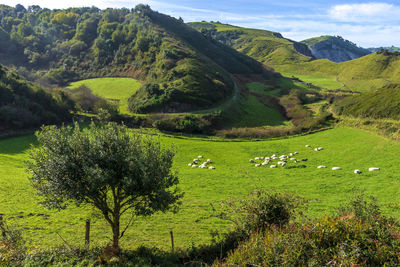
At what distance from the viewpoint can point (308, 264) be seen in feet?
39.8

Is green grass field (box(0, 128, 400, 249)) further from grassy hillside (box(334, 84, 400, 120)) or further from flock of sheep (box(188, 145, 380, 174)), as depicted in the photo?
grassy hillside (box(334, 84, 400, 120))

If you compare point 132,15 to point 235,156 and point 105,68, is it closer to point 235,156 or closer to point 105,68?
point 105,68

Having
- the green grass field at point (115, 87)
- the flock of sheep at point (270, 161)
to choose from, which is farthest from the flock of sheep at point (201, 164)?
the green grass field at point (115, 87)

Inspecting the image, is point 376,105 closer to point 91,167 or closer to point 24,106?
point 91,167

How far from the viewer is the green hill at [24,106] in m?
64.2

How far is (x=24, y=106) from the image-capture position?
70312mm

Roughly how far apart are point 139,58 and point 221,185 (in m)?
115

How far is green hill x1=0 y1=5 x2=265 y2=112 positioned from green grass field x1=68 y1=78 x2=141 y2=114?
519 cm

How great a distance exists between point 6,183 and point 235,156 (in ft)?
132

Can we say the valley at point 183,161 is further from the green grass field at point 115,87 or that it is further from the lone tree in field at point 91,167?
the green grass field at point 115,87

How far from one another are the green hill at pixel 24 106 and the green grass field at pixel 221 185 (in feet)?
33.5

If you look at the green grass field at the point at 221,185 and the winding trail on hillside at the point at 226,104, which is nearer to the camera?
the green grass field at the point at 221,185

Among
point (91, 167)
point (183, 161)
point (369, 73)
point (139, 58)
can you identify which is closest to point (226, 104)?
point (183, 161)

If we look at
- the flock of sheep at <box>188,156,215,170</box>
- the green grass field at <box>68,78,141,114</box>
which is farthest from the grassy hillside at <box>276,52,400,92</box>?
the green grass field at <box>68,78,141,114</box>
